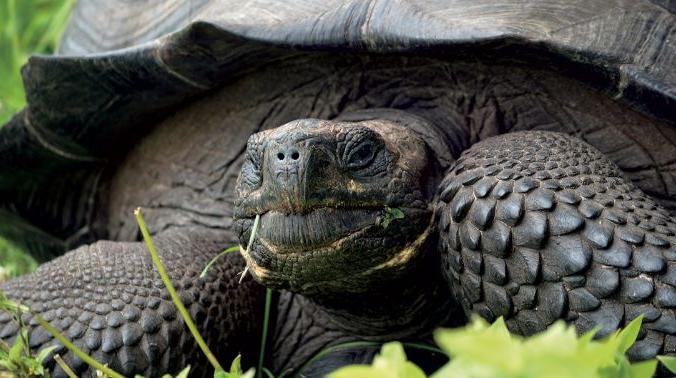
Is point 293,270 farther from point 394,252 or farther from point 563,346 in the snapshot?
point 563,346

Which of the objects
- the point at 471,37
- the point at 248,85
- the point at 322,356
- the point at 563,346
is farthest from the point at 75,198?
the point at 563,346

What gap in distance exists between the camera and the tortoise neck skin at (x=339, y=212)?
83.7 inches

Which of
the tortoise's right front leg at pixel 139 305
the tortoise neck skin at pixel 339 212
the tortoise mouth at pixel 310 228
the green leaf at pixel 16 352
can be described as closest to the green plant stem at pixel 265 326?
the tortoise's right front leg at pixel 139 305

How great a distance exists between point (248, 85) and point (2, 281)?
3.47ft

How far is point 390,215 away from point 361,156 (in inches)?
6.7

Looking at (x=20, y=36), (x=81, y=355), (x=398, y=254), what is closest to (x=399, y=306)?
(x=398, y=254)

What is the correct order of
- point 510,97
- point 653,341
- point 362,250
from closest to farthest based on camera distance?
1. point 653,341
2. point 362,250
3. point 510,97

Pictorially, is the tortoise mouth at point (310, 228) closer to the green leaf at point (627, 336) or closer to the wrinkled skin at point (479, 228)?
the wrinkled skin at point (479, 228)

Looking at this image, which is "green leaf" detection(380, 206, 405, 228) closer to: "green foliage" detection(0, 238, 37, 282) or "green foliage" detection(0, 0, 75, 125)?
"green foliage" detection(0, 238, 37, 282)

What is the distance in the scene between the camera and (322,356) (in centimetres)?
276

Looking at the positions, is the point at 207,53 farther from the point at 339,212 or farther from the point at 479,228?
the point at 479,228

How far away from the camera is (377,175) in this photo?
2.28 m

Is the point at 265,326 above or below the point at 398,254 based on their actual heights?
below

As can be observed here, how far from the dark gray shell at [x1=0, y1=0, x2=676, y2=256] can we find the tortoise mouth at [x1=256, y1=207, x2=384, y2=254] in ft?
1.71
